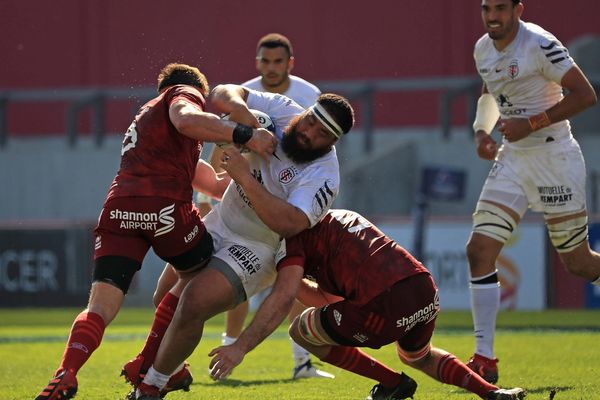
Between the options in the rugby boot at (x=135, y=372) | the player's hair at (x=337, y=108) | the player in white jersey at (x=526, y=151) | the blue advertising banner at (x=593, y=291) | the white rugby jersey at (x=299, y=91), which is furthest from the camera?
the blue advertising banner at (x=593, y=291)

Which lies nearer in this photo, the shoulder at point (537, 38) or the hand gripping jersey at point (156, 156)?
the hand gripping jersey at point (156, 156)

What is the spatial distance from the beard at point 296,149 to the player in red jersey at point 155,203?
0.14 metres

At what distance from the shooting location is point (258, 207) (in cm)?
728

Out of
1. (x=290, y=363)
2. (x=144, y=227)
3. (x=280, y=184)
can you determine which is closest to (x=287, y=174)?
(x=280, y=184)

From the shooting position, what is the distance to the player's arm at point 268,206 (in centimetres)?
725

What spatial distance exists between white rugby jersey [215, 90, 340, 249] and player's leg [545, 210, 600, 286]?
8.51ft

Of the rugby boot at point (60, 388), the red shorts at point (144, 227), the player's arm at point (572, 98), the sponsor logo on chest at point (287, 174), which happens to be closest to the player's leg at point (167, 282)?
the red shorts at point (144, 227)

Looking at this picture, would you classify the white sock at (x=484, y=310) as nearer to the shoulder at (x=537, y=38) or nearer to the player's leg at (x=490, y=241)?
the player's leg at (x=490, y=241)

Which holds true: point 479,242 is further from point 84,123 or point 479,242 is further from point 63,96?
point 84,123

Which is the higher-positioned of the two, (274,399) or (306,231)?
(306,231)

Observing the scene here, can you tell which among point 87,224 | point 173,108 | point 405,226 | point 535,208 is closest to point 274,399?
point 173,108

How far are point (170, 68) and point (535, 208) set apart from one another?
10.2ft

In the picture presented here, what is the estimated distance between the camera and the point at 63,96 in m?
25.9

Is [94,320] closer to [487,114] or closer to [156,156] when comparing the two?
[156,156]
